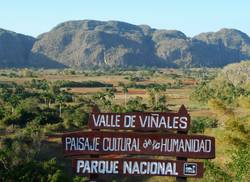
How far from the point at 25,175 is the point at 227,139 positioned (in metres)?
11.4

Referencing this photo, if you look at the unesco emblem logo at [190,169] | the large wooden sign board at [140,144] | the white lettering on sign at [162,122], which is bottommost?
the unesco emblem logo at [190,169]

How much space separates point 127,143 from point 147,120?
110 centimetres

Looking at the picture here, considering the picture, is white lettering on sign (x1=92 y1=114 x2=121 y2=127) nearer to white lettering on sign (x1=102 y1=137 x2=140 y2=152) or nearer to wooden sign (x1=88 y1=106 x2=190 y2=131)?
wooden sign (x1=88 y1=106 x2=190 y2=131)

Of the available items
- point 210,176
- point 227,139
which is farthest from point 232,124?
point 210,176

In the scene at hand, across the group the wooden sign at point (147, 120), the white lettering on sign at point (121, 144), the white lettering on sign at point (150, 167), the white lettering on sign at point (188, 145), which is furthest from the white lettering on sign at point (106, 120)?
the white lettering on sign at point (188, 145)

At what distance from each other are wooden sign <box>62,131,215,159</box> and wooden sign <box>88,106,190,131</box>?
275 millimetres

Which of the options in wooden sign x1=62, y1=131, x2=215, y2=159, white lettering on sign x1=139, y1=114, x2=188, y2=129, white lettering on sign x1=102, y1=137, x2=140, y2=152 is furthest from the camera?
white lettering on sign x1=102, y1=137, x2=140, y2=152

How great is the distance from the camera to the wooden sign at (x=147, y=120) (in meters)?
18.2

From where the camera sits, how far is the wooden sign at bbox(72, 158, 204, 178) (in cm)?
→ 1827

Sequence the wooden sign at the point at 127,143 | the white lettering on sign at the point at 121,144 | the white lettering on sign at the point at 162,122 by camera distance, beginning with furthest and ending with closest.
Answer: the white lettering on sign at the point at 121,144 → the wooden sign at the point at 127,143 → the white lettering on sign at the point at 162,122

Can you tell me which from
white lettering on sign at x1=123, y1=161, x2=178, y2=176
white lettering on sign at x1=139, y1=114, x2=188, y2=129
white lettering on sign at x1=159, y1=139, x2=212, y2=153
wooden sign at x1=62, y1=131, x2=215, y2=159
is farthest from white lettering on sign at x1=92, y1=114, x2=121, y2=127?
white lettering on sign at x1=159, y1=139, x2=212, y2=153

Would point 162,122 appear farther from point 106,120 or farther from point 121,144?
point 106,120

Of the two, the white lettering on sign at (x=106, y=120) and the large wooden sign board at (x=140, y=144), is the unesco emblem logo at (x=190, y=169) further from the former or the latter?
the white lettering on sign at (x=106, y=120)

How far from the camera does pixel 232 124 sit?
22938 millimetres
